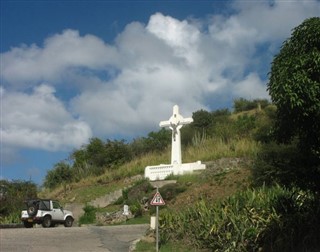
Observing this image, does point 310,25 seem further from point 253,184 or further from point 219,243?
point 253,184

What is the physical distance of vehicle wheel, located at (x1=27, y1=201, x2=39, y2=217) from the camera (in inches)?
1276

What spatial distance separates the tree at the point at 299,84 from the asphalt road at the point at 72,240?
11.4 m

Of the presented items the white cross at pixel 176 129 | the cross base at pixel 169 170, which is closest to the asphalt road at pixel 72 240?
the cross base at pixel 169 170

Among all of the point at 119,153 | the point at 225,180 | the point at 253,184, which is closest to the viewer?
the point at 253,184

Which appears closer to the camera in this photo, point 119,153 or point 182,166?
point 182,166

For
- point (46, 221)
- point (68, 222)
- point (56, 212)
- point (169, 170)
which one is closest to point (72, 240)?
point (46, 221)

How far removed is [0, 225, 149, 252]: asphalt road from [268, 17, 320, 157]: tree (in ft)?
37.3

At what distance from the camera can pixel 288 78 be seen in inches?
390

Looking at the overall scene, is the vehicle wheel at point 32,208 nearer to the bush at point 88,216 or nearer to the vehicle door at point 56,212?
the vehicle door at point 56,212

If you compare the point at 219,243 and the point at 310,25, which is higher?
the point at 310,25

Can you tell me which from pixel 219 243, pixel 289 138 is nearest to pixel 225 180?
pixel 219 243

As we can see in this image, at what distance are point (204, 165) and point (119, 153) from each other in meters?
21.0

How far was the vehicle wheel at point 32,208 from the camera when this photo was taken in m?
32.4

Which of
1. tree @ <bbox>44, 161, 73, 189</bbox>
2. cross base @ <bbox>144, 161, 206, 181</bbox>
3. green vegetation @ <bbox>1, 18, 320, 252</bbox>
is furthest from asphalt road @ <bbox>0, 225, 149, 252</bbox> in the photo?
tree @ <bbox>44, 161, 73, 189</bbox>
